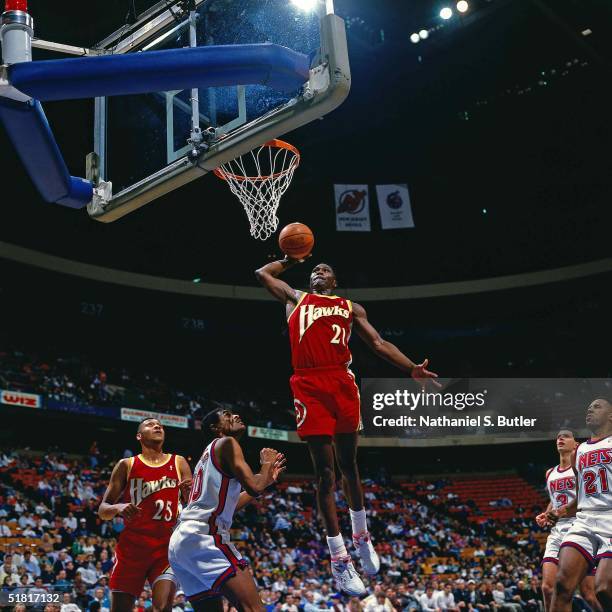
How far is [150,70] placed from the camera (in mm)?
4902

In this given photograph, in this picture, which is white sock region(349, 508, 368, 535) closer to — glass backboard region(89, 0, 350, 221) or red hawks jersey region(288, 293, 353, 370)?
red hawks jersey region(288, 293, 353, 370)

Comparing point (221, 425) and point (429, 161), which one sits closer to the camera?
point (221, 425)

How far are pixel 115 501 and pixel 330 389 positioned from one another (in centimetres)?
228

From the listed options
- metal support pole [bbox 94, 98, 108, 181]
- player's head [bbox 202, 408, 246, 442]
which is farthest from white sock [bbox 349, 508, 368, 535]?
metal support pole [bbox 94, 98, 108, 181]

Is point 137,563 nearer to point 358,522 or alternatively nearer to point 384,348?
point 358,522

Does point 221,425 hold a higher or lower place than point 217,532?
higher

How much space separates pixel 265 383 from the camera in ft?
103

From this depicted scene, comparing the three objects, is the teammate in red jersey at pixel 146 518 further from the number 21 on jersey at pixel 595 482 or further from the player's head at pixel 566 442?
the player's head at pixel 566 442

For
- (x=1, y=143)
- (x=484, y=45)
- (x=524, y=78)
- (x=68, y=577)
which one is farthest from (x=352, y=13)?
(x=68, y=577)

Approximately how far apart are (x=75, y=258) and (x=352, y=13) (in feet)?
40.7

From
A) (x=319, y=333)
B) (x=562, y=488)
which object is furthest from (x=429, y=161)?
(x=319, y=333)

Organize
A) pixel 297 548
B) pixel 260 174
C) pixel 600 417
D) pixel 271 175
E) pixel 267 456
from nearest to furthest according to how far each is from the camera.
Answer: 1. pixel 267 456
2. pixel 600 417
3. pixel 271 175
4. pixel 260 174
5. pixel 297 548

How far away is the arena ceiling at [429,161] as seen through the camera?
64.1 feet

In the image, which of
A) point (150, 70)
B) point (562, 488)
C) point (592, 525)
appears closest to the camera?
point (150, 70)
